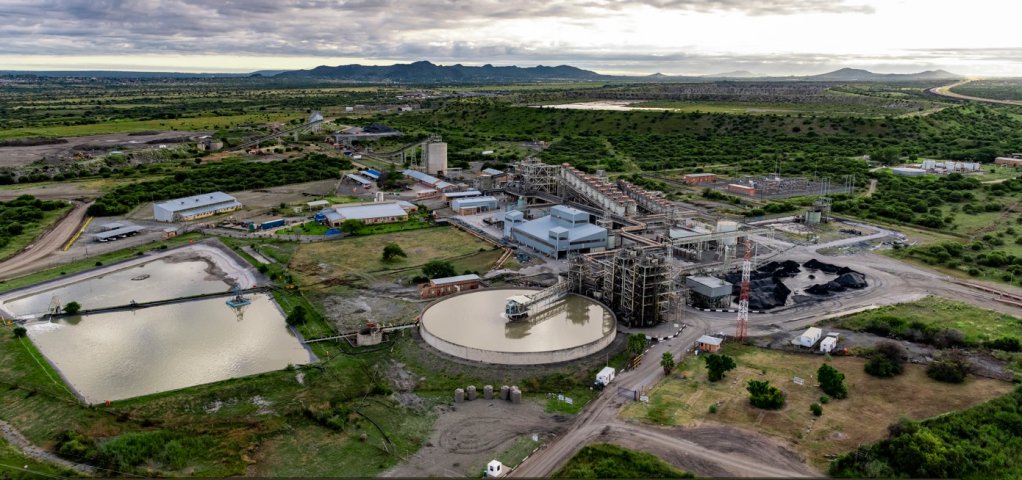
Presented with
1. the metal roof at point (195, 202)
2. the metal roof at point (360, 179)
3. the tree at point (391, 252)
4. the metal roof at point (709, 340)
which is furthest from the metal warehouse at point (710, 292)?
the metal roof at point (360, 179)

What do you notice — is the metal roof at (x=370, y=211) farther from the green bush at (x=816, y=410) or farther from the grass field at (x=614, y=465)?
the green bush at (x=816, y=410)

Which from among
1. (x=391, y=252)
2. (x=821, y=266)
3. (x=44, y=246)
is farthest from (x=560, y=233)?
(x=44, y=246)

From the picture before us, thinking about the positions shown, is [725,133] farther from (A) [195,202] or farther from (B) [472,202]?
(A) [195,202]

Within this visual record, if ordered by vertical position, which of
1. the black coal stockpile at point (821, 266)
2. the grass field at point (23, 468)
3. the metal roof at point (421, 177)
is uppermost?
the metal roof at point (421, 177)

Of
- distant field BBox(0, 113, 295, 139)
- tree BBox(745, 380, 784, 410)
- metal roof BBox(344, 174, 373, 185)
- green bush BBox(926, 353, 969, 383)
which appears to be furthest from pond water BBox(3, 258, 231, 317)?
distant field BBox(0, 113, 295, 139)

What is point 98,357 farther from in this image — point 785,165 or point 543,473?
point 785,165

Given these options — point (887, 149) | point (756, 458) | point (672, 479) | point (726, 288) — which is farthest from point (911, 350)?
point (887, 149)
